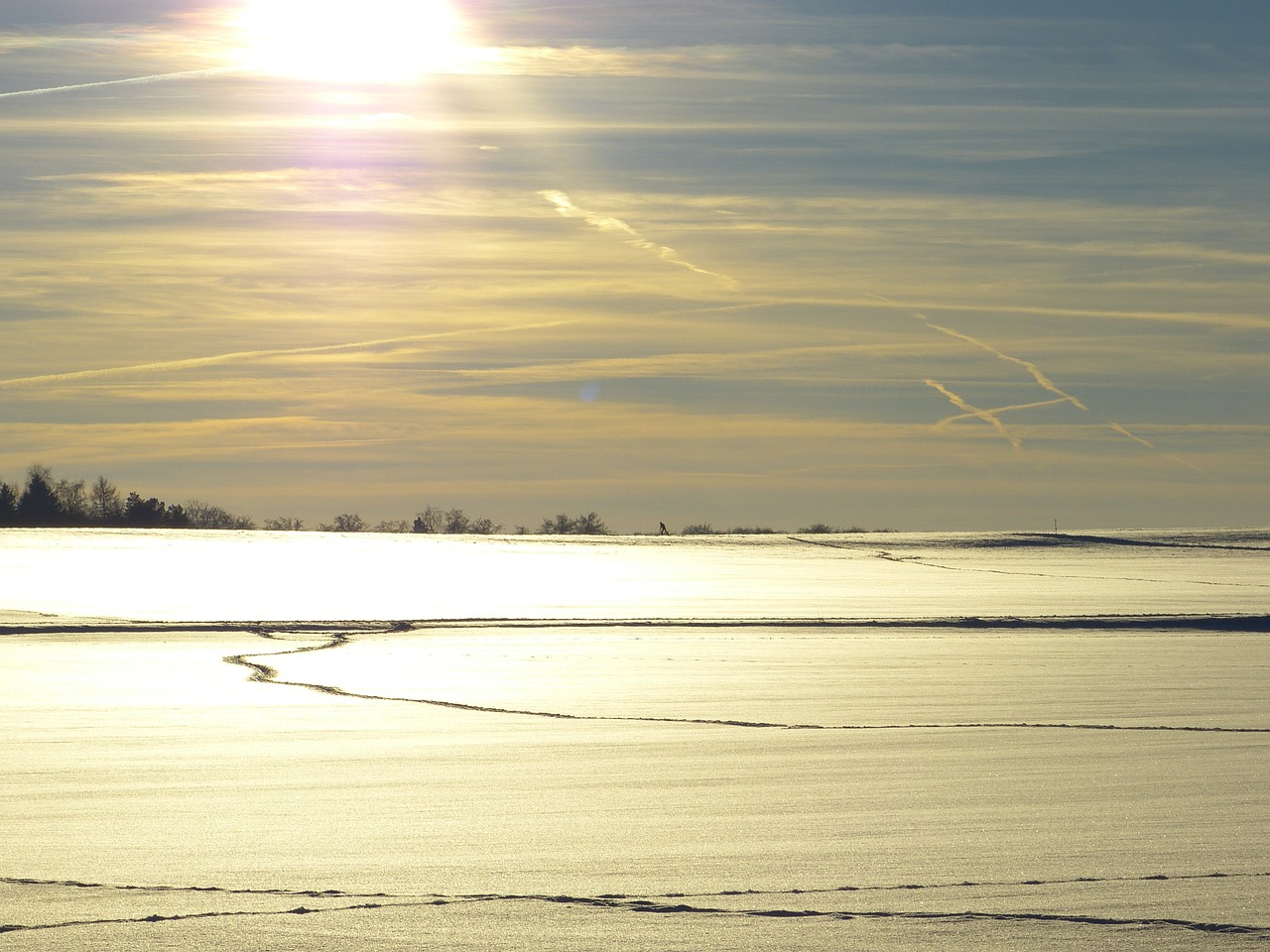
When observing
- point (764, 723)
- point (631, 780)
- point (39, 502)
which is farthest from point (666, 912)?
point (39, 502)

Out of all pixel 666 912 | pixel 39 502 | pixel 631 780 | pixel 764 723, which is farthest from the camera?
pixel 39 502

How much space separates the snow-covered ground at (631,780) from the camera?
4270 millimetres

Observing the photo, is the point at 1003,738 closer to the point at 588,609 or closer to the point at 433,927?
the point at 433,927

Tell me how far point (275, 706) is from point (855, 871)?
185 inches

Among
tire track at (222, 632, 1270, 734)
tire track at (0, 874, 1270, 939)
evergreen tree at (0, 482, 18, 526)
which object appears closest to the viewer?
tire track at (0, 874, 1270, 939)

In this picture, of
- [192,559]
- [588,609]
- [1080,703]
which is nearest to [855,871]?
[1080,703]

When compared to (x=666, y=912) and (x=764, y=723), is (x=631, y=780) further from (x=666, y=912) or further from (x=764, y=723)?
(x=666, y=912)

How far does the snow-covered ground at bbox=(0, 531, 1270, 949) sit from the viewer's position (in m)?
4.27

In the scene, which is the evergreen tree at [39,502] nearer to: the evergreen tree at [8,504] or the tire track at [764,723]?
the evergreen tree at [8,504]

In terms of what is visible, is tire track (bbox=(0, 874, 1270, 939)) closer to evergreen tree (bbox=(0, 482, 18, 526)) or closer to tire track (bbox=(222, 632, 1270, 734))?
tire track (bbox=(222, 632, 1270, 734))

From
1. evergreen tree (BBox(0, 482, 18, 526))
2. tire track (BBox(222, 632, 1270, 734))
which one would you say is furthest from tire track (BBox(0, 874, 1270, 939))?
evergreen tree (BBox(0, 482, 18, 526))

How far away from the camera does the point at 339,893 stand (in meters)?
4.48

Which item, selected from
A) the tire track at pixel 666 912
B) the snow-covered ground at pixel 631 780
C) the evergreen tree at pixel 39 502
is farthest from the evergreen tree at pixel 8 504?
the tire track at pixel 666 912

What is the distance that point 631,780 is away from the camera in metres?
6.34
